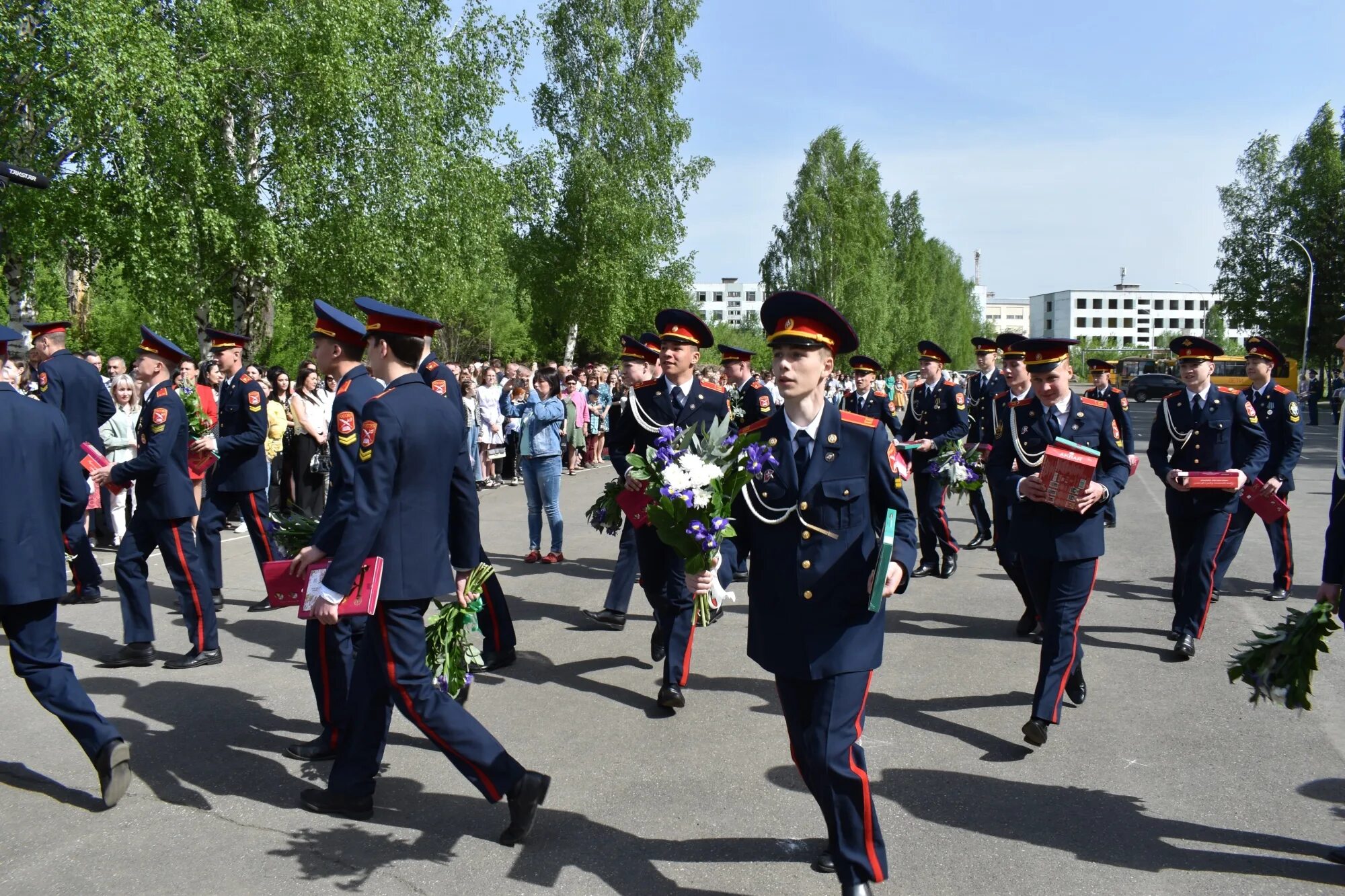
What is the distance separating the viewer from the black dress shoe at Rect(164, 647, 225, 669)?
654cm

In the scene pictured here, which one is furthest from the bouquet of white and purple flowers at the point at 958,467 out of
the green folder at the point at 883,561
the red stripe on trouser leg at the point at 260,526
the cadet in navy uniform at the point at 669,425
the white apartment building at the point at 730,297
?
the white apartment building at the point at 730,297

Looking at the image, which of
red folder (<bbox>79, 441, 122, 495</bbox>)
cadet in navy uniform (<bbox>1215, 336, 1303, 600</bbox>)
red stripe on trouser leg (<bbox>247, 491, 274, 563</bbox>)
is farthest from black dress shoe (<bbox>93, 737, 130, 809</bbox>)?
cadet in navy uniform (<bbox>1215, 336, 1303, 600</bbox>)

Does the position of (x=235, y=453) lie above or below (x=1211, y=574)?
above

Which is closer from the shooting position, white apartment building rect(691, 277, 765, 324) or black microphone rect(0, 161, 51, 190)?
black microphone rect(0, 161, 51, 190)

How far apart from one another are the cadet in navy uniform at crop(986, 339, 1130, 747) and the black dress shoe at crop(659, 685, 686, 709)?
1827 millimetres

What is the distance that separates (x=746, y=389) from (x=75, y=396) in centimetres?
555

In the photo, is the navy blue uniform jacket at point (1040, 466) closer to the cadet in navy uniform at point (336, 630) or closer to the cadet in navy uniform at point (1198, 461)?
the cadet in navy uniform at point (1198, 461)

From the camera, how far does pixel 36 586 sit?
4473 mm

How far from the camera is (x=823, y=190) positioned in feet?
185

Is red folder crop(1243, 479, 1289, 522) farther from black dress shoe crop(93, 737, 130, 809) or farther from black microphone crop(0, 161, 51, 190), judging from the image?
black microphone crop(0, 161, 51, 190)

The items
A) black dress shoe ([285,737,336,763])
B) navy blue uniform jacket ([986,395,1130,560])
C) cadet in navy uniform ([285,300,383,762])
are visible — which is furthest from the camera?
navy blue uniform jacket ([986,395,1130,560])

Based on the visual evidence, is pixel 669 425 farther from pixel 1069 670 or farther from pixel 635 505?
pixel 1069 670

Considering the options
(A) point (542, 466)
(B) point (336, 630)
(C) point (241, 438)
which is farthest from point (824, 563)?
(A) point (542, 466)

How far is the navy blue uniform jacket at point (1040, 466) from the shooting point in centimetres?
→ 546
